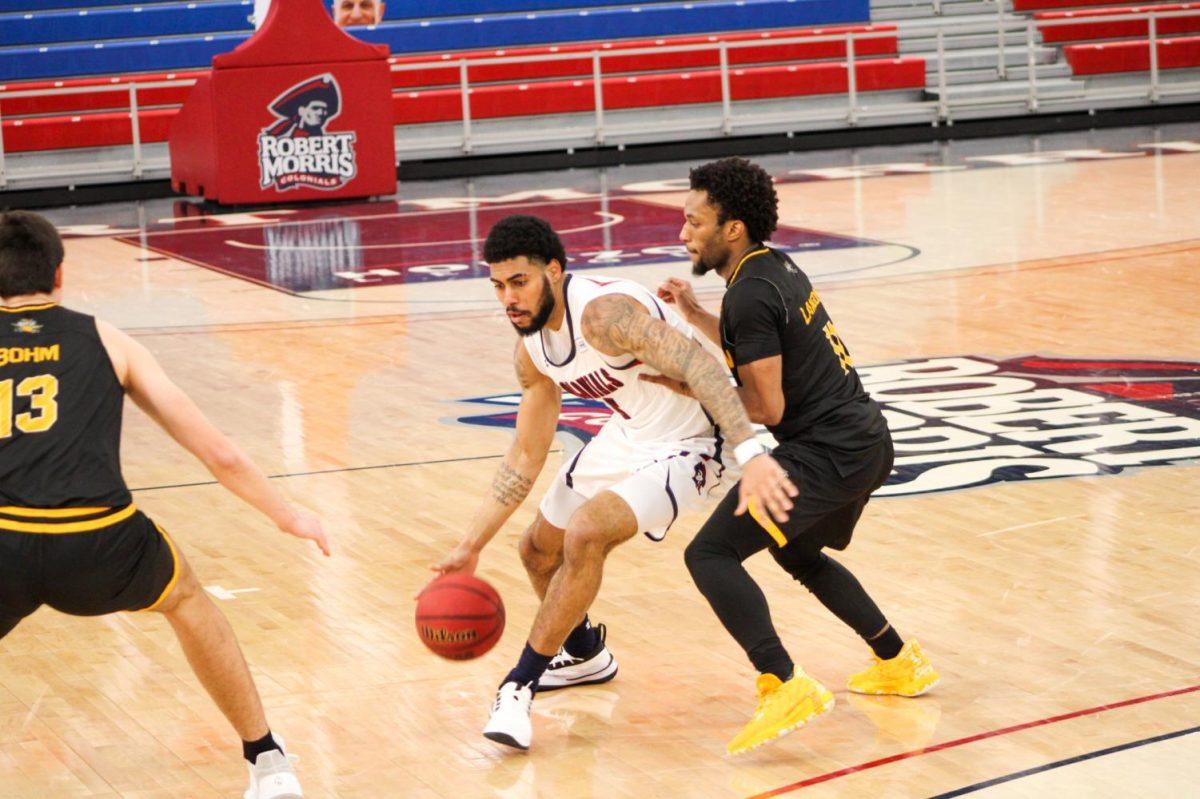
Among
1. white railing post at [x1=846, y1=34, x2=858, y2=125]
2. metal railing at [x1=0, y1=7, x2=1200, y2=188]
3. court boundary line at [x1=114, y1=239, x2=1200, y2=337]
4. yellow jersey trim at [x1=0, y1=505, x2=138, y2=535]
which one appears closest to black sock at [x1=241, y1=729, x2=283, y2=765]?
yellow jersey trim at [x1=0, y1=505, x2=138, y2=535]

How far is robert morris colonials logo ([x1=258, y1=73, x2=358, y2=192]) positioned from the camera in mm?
19297

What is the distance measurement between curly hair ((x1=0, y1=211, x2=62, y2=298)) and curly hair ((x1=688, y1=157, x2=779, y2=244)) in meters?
1.79

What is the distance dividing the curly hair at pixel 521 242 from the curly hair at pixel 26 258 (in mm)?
1212

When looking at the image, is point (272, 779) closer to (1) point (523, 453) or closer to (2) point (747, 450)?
(1) point (523, 453)

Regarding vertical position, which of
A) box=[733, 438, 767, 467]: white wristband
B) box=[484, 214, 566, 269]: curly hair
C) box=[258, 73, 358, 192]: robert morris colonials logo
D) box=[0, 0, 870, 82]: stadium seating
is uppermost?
box=[0, 0, 870, 82]: stadium seating

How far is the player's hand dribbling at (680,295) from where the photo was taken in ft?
18.1

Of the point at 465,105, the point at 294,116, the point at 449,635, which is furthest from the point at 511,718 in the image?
the point at 465,105

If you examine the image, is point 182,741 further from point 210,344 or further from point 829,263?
point 829,263

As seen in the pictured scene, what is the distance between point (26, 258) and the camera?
448 centimetres

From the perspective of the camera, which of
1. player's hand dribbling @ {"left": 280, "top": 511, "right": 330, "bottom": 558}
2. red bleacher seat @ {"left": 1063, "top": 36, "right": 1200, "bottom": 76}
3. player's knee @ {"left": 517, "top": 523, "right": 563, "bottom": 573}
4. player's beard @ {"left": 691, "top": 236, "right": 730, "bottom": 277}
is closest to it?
player's hand dribbling @ {"left": 280, "top": 511, "right": 330, "bottom": 558}

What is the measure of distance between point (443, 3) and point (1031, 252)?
1244 cm

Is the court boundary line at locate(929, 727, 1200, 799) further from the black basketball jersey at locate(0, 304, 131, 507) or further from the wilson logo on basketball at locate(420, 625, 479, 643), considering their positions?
the black basketball jersey at locate(0, 304, 131, 507)

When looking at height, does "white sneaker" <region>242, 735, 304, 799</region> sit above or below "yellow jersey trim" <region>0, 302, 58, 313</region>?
below

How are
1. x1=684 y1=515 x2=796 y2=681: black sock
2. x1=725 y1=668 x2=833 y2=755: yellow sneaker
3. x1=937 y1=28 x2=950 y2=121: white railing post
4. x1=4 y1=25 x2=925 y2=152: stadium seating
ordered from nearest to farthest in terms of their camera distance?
x1=725 y1=668 x2=833 y2=755: yellow sneaker
x1=684 y1=515 x2=796 y2=681: black sock
x1=4 y1=25 x2=925 y2=152: stadium seating
x1=937 y1=28 x2=950 y2=121: white railing post
